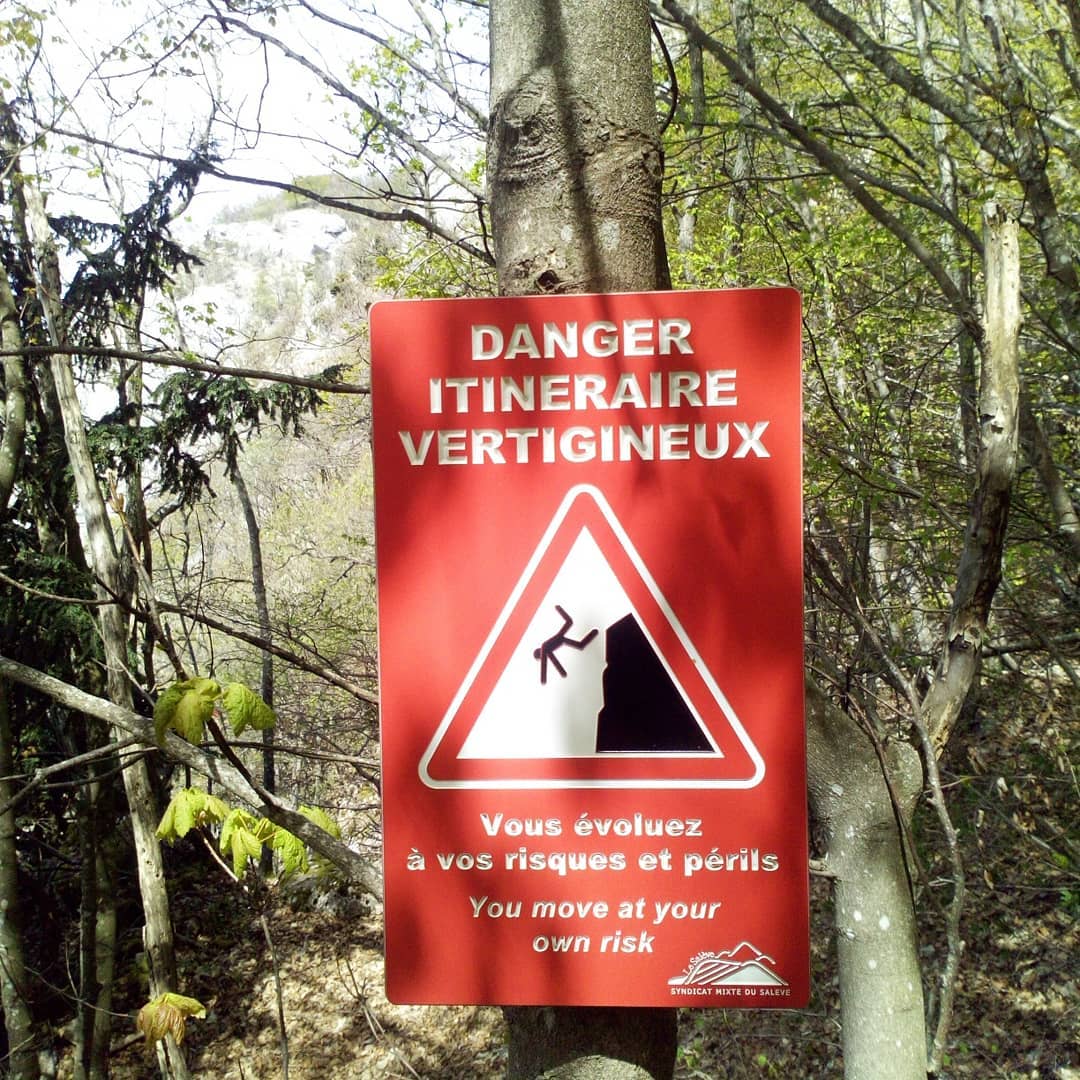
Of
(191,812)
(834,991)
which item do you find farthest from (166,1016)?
(834,991)

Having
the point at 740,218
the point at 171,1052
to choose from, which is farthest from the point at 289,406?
the point at 171,1052

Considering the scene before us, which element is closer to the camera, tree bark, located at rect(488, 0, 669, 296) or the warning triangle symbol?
the warning triangle symbol

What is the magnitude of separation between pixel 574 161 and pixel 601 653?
71cm

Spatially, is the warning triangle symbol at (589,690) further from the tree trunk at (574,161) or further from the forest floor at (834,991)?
the forest floor at (834,991)

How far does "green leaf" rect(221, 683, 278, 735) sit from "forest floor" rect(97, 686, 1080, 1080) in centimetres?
347

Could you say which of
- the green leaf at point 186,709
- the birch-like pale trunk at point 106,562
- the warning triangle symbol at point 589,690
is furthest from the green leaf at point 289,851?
the birch-like pale trunk at point 106,562

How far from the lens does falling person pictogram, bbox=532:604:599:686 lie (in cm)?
123

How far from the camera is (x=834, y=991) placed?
7.45 meters

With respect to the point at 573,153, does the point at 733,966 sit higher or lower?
lower

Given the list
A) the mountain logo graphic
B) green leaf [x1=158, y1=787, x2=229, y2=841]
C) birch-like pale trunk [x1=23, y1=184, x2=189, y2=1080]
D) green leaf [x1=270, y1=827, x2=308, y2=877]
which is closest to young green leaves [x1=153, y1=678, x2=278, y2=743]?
green leaf [x1=270, y1=827, x2=308, y2=877]

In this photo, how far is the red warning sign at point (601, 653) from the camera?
1207 millimetres

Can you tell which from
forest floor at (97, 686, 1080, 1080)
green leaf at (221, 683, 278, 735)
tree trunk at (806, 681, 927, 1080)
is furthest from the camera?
forest floor at (97, 686, 1080, 1080)

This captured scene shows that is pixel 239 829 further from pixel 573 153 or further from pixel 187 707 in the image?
pixel 573 153

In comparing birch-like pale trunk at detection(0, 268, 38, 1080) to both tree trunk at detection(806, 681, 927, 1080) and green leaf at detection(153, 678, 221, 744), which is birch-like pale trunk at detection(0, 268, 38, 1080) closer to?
green leaf at detection(153, 678, 221, 744)
